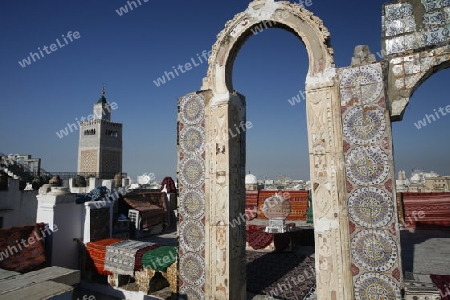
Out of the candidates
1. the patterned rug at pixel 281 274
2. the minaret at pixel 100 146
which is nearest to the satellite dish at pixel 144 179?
the minaret at pixel 100 146

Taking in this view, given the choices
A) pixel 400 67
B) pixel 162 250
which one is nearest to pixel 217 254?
pixel 162 250

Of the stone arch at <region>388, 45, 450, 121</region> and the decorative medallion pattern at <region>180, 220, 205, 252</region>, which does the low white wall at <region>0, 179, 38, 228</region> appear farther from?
the stone arch at <region>388, 45, 450, 121</region>

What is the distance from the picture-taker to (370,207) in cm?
291

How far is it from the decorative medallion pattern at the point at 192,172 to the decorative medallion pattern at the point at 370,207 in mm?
2005

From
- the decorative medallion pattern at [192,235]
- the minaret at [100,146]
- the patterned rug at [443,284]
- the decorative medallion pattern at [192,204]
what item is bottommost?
the patterned rug at [443,284]

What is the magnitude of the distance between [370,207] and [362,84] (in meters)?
1.29

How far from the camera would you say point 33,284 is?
149cm

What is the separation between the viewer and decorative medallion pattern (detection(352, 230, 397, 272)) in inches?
110

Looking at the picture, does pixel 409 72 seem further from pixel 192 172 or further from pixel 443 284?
pixel 192 172

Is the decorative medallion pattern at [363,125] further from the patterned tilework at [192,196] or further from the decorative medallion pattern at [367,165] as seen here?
the patterned tilework at [192,196]

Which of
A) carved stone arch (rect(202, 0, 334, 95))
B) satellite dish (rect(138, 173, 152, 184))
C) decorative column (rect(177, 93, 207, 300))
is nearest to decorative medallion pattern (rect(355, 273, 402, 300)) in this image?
decorative column (rect(177, 93, 207, 300))

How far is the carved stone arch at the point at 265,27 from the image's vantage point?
3291mm

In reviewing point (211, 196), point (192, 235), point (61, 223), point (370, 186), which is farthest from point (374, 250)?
point (61, 223)

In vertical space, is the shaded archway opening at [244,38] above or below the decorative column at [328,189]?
above
